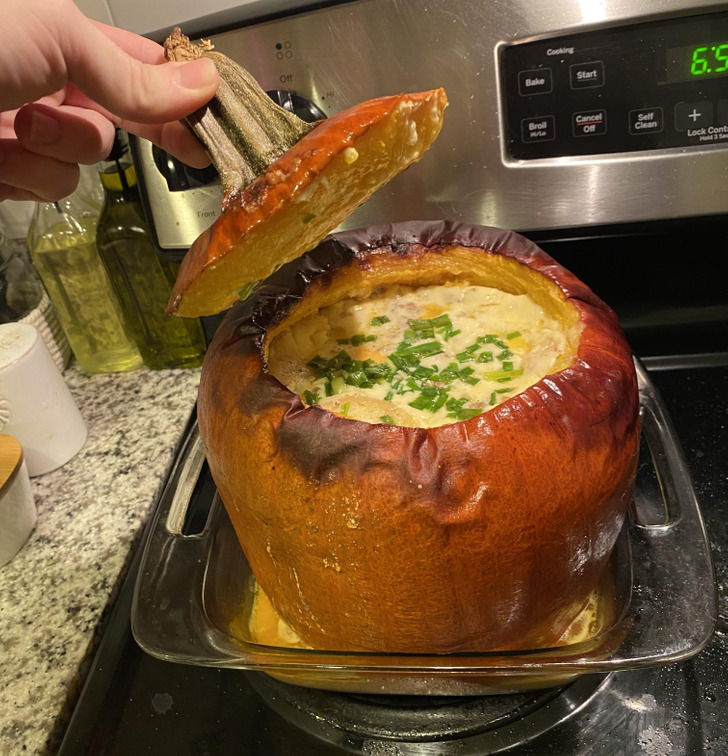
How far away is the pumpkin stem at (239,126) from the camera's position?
53 cm

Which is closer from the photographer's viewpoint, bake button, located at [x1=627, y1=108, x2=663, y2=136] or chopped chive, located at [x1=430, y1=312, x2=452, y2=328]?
chopped chive, located at [x1=430, y1=312, x2=452, y2=328]

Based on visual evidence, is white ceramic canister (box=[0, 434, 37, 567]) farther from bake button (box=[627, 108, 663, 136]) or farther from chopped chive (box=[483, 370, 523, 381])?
bake button (box=[627, 108, 663, 136])

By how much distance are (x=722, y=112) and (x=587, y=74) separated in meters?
0.16

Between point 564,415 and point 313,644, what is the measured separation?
1.04 feet

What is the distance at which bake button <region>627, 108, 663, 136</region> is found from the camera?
804mm

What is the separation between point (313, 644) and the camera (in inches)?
24.9

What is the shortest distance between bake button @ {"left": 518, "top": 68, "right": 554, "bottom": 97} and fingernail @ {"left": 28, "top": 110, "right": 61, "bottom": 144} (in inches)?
21.0

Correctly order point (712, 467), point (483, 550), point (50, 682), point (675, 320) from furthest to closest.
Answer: point (675, 320)
point (712, 467)
point (50, 682)
point (483, 550)


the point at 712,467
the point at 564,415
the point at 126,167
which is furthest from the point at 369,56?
the point at 712,467

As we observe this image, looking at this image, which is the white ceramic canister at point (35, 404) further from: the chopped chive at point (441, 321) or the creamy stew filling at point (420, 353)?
the chopped chive at point (441, 321)


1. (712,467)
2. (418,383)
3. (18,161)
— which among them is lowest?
(712,467)

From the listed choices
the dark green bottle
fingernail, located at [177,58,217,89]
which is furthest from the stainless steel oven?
fingernail, located at [177,58,217,89]

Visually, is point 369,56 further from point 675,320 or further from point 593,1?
point 675,320

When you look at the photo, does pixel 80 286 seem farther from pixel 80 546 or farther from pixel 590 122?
pixel 590 122
